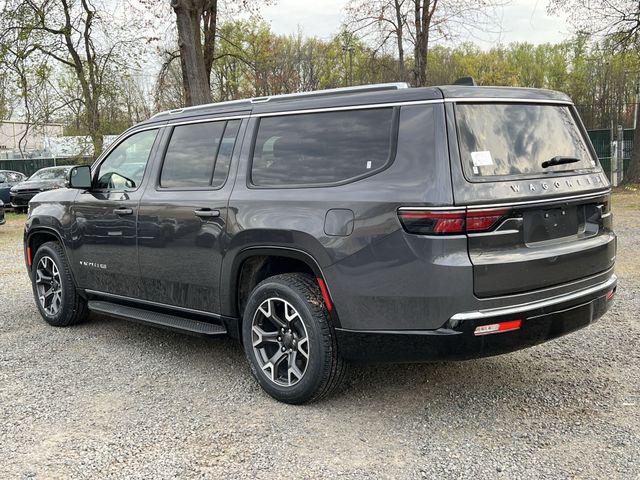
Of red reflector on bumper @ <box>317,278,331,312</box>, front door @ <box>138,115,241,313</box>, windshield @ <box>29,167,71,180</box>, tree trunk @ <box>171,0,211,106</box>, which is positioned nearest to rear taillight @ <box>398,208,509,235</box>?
red reflector on bumper @ <box>317,278,331,312</box>

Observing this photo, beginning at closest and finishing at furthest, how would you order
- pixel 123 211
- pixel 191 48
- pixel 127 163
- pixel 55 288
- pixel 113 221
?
pixel 123 211
pixel 113 221
pixel 127 163
pixel 55 288
pixel 191 48

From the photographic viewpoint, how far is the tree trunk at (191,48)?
47.1 feet

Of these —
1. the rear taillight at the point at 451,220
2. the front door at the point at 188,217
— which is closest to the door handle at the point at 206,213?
the front door at the point at 188,217

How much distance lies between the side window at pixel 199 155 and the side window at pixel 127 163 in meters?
0.32

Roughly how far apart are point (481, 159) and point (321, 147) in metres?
0.98

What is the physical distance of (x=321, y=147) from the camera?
3715mm

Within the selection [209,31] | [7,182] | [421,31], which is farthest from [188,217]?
[7,182]

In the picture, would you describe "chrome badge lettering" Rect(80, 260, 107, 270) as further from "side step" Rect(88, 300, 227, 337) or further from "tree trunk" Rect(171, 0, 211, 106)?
"tree trunk" Rect(171, 0, 211, 106)

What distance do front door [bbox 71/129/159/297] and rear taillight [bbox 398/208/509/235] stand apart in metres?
2.46

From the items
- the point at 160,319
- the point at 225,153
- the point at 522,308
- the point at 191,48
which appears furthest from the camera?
the point at 191,48

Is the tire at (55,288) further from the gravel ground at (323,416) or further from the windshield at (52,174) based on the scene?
the windshield at (52,174)

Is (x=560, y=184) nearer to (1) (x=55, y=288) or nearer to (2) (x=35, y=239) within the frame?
(1) (x=55, y=288)

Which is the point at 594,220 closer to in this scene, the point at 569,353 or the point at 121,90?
the point at 569,353

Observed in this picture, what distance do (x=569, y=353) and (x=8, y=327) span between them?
5057 mm
